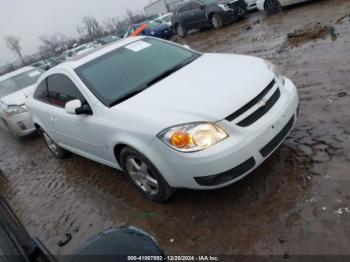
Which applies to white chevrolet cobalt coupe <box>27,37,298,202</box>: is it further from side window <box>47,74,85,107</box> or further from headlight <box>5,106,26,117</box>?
headlight <box>5,106,26,117</box>

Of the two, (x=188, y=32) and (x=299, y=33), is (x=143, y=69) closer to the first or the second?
(x=299, y=33)

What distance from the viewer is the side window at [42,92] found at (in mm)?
5100

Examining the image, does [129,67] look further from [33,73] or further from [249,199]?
[33,73]

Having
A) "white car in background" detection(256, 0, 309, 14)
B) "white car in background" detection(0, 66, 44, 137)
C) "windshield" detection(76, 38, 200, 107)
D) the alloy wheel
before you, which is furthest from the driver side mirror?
"white car in background" detection(256, 0, 309, 14)

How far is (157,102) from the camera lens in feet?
10.6

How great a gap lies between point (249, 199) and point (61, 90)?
277cm

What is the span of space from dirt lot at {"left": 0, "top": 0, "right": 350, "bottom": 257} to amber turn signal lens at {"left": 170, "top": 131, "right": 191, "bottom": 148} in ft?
2.66

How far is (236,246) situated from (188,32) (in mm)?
17832

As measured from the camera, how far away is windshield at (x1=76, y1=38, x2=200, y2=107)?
3.74 metres

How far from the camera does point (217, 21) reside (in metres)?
15.7

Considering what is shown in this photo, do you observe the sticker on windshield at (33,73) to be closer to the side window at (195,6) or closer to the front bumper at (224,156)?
the front bumper at (224,156)

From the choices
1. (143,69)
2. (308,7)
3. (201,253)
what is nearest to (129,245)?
(201,253)

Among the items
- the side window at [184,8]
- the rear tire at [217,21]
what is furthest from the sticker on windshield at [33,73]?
the side window at [184,8]

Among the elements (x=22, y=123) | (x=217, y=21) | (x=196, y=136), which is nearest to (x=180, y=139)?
(x=196, y=136)
